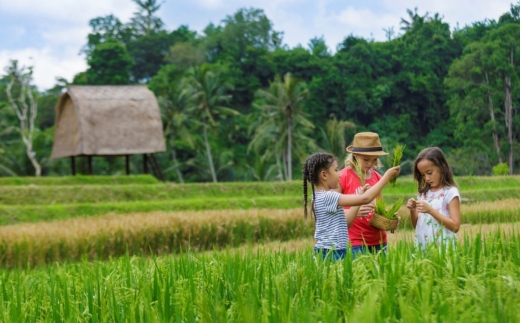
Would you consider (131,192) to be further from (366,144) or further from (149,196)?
(366,144)

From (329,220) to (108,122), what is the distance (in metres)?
23.7

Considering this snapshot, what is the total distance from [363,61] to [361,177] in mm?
44028

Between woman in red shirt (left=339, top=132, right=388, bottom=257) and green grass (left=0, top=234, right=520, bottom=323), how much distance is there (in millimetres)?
772

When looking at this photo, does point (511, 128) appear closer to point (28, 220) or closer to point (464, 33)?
point (464, 33)

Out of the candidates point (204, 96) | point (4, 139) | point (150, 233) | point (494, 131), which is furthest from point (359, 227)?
point (204, 96)

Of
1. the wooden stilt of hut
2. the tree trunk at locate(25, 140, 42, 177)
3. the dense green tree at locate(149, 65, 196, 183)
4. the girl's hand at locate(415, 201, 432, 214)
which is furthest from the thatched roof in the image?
the girl's hand at locate(415, 201, 432, 214)

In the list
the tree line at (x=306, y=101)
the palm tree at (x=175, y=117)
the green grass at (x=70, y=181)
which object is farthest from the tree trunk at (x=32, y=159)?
the palm tree at (x=175, y=117)

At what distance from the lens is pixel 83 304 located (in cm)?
320

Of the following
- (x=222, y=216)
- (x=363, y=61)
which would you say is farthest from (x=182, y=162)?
(x=222, y=216)

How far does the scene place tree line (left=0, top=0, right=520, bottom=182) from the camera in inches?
1352

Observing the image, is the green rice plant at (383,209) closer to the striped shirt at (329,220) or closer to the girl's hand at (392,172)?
the striped shirt at (329,220)

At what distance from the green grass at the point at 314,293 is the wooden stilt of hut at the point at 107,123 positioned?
2361 cm

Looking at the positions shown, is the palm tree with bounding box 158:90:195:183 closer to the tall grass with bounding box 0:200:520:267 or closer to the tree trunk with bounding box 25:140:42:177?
the tree trunk with bounding box 25:140:42:177

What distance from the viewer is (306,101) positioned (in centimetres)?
4550
